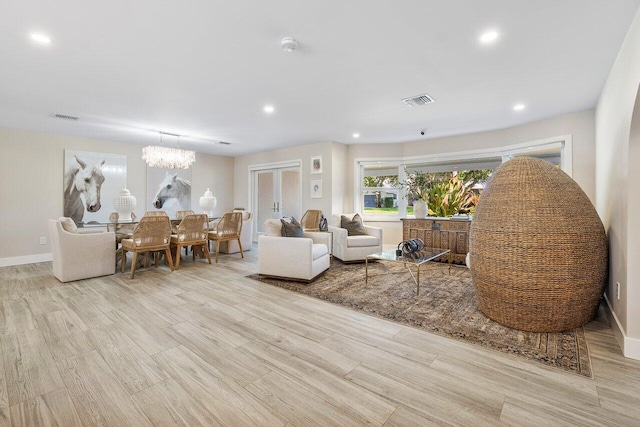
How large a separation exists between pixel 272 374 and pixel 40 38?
3196mm

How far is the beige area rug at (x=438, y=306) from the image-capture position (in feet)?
7.22

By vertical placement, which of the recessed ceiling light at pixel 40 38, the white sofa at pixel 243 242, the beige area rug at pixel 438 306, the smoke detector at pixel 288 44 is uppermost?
the recessed ceiling light at pixel 40 38

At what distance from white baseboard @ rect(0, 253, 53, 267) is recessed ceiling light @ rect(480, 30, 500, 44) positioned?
304 inches

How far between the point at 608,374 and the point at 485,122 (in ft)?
13.2

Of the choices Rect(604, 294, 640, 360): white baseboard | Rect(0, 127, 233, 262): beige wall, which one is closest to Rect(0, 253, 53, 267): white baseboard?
Rect(0, 127, 233, 262): beige wall

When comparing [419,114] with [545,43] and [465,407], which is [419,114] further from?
[465,407]

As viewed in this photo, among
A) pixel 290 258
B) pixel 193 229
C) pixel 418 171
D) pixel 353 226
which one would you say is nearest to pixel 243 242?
pixel 193 229

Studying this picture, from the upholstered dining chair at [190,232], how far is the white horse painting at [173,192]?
8.08ft

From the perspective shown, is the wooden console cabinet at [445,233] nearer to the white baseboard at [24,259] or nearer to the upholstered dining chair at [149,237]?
the upholstered dining chair at [149,237]

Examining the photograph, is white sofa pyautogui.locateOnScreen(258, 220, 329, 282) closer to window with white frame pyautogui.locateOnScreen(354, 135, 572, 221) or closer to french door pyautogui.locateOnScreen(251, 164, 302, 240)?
window with white frame pyautogui.locateOnScreen(354, 135, 572, 221)

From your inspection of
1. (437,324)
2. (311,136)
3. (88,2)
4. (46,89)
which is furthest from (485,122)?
(46,89)

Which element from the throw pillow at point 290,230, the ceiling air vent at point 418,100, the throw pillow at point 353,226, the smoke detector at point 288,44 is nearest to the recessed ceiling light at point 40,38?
the smoke detector at point 288,44

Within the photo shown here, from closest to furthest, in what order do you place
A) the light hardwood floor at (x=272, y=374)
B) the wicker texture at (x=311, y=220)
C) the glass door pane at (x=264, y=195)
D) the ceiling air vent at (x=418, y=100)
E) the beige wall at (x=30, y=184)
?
the light hardwood floor at (x=272, y=374), the ceiling air vent at (x=418, y=100), the beige wall at (x=30, y=184), the wicker texture at (x=311, y=220), the glass door pane at (x=264, y=195)

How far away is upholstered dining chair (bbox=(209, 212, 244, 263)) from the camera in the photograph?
18.0 feet
